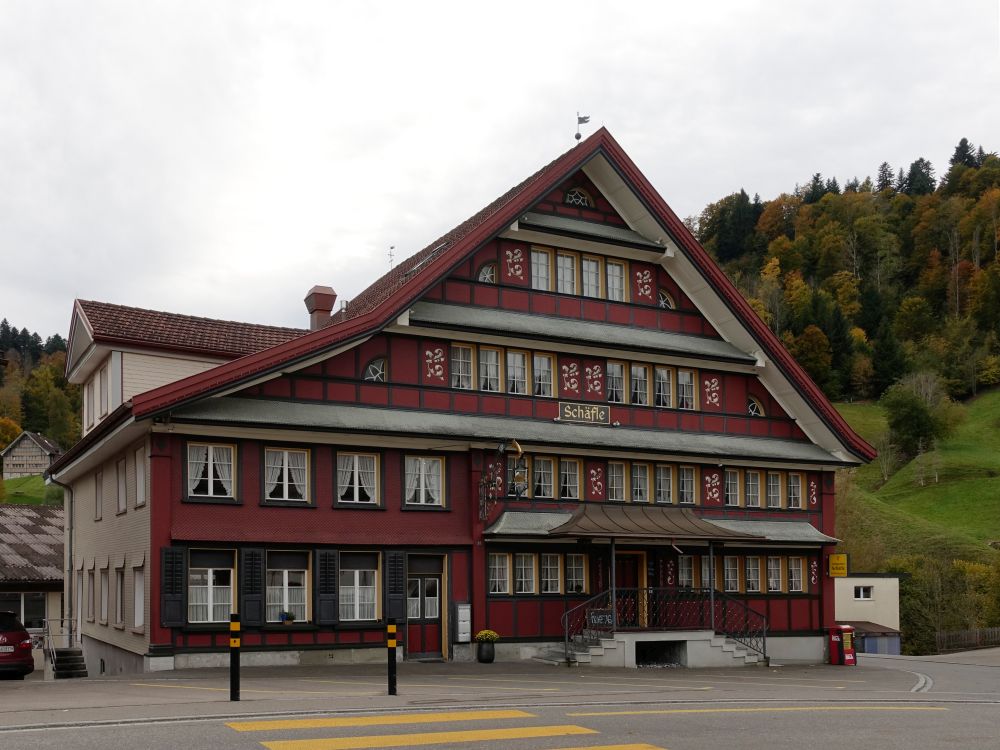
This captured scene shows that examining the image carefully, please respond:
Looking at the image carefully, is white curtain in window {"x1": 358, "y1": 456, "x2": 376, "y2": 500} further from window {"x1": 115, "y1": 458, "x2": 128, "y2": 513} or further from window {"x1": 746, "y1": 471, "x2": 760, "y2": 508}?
window {"x1": 746, "y1": 471, "x2": 760, "y2": 508}

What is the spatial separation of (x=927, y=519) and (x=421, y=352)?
→ 6814 cm

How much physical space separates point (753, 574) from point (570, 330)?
28.8ft

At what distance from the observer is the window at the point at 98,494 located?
31.1m

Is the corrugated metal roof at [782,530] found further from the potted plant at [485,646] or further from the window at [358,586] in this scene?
the window at [358,586]

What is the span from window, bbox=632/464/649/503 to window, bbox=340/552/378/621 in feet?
25.1

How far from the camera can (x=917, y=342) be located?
13925 centimetres

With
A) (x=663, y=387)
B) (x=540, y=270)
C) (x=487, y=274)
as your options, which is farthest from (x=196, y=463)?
(x=663, y=387)

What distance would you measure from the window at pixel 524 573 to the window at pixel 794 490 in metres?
8.99

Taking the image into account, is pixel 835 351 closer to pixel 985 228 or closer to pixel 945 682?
pixel 985 228

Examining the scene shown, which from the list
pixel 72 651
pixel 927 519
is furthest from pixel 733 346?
pixel 927 519

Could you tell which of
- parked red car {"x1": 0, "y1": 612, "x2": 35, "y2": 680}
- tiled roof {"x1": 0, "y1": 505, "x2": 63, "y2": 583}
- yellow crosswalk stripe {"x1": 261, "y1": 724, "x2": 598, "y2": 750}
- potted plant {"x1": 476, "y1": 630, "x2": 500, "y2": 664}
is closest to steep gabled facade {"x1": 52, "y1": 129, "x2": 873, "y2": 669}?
potted plant {"x1": 476, "y1": 630, "x2": 500, "y2": 664}

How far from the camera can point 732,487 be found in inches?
1308

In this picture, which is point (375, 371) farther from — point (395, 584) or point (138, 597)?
point (138, 597)

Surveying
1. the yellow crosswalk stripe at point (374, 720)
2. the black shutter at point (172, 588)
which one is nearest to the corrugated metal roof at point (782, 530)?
the black shutter at point (172, 588)
